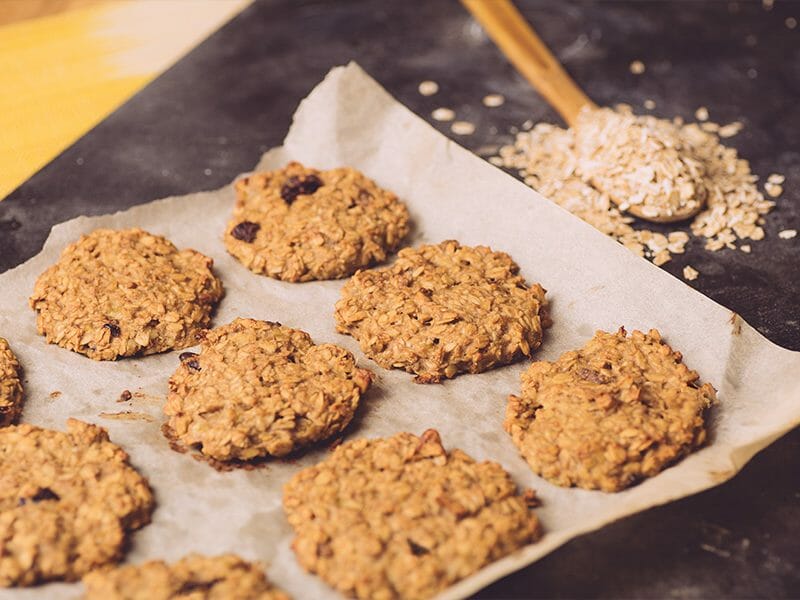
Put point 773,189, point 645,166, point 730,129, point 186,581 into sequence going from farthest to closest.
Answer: point 730,129
point 773,189
point 645,166
point 186,581

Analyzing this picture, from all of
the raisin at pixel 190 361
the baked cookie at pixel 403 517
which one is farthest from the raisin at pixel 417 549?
the raisin at pixel 190 361

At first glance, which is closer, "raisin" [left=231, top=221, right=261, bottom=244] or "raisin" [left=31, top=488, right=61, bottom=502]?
"raisin" [left=31, top=488, right=61, bottom=502]

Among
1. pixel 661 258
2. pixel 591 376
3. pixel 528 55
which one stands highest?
pixel 528 55

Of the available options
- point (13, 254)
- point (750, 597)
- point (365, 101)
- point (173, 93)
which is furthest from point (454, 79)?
point (750, 597)

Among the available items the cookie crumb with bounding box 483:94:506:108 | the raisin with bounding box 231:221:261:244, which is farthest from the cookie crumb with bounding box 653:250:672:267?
the raisin with bounding box 231:221:261:244

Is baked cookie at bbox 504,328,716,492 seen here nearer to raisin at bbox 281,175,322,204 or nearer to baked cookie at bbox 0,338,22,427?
raisin at bbox 281,175,322,204

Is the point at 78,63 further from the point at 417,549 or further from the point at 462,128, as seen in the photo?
the point at 417,549

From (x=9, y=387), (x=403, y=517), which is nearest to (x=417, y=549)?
(x=403, y=517)

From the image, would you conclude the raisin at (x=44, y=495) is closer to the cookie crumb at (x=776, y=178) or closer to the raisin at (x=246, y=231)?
the raisin at (x=246, y=231)

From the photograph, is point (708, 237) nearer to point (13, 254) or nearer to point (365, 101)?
point (365, 101)
